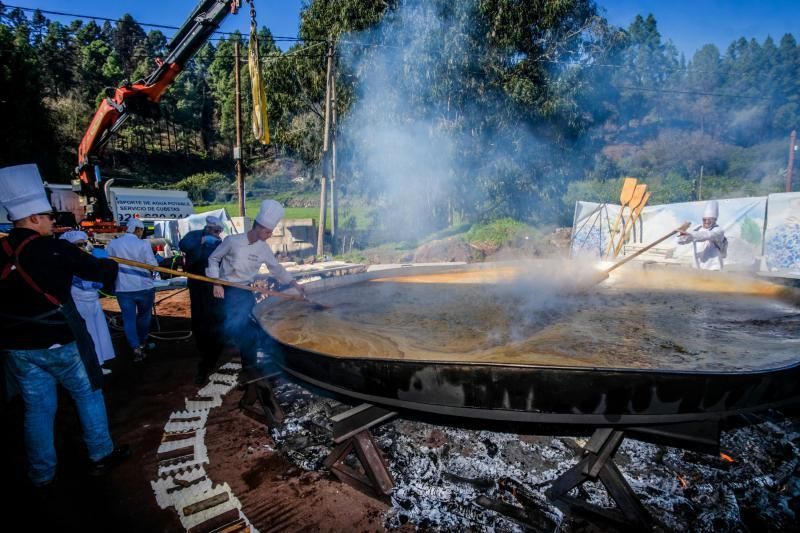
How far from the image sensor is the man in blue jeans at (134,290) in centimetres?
477

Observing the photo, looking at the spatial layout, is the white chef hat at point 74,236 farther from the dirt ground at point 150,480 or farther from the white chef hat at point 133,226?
the dirt ground at point 150,480

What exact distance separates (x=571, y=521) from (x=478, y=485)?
58 centimetres

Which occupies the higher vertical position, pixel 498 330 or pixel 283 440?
pixel 498 330

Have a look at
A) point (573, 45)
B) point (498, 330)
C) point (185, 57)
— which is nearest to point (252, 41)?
point (185, 57)

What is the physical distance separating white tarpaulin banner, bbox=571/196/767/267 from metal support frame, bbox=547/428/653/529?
24.4 feet

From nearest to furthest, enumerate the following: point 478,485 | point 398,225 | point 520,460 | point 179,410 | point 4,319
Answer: point 4,319, point 478,485, point 520,460, point 179,410, point 398,225

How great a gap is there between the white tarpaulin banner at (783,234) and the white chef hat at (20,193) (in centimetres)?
1195

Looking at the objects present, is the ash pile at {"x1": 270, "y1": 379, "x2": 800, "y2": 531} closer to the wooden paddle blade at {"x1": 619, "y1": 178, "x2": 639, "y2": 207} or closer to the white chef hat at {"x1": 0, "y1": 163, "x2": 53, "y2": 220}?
the white chef hat at {"x1": 0, "y1": 163, "x2": 53, "y2": 220}

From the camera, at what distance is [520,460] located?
2.77 metres

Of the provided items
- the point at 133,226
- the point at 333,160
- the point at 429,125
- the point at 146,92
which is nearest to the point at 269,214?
the point at 133,226

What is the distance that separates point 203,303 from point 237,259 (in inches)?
38.4

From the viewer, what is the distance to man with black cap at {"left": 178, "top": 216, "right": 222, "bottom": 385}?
14.1 ft

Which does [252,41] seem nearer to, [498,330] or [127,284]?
[127,284]

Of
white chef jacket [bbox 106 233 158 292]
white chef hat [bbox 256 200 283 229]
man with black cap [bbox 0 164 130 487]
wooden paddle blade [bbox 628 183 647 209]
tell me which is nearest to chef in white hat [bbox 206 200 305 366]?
white chef hat [bbox 256 200 283 229]
